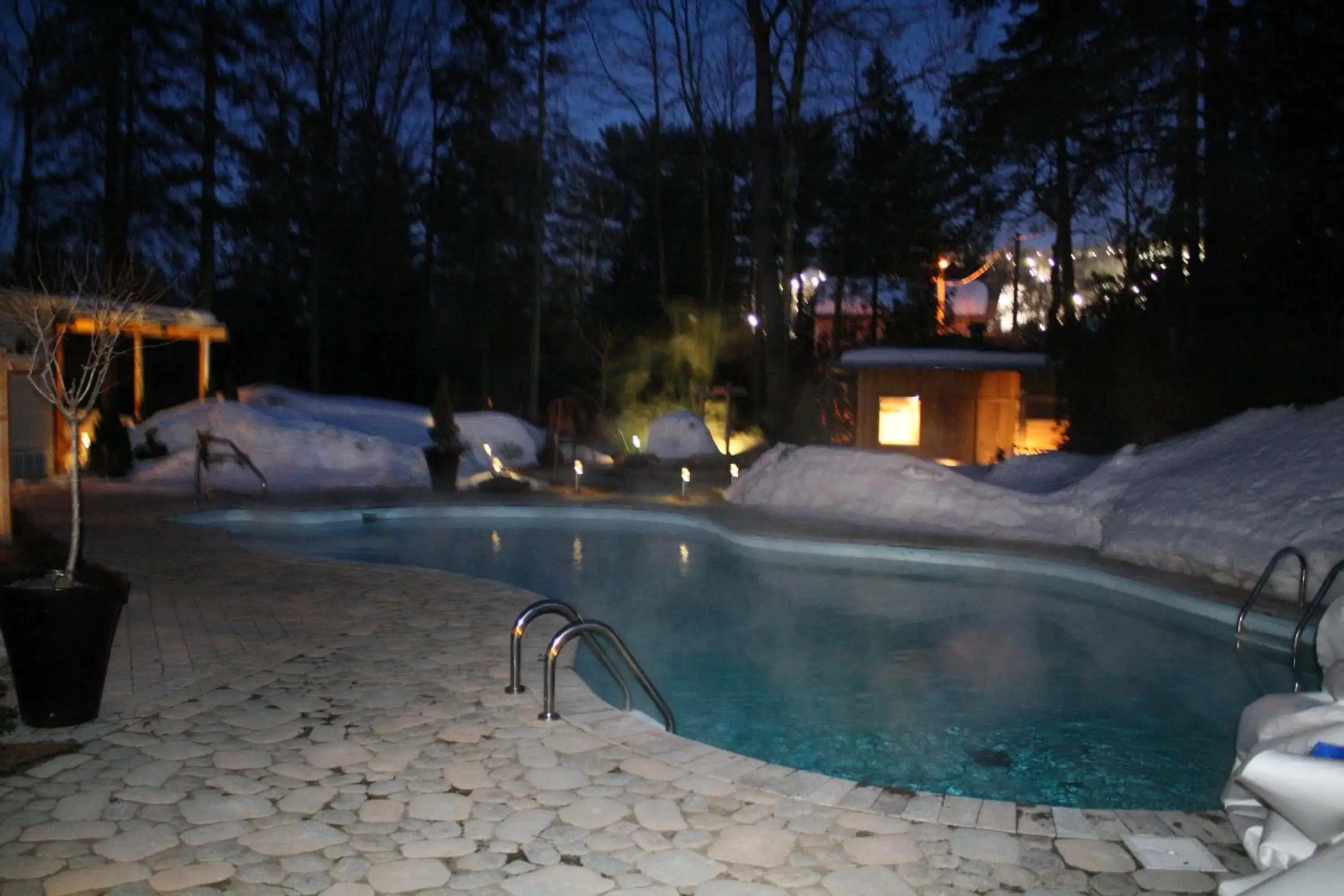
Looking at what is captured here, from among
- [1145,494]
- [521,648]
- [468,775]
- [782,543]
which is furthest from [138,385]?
[468,775]

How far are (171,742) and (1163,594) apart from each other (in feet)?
25.9

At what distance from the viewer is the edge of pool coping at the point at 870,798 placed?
3.82m

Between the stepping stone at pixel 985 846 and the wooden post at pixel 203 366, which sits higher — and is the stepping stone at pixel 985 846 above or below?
below

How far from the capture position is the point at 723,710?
22.0 feet

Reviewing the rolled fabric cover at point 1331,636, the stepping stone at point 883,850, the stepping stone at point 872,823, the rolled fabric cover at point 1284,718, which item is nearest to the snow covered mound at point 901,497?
the rolled fabric cover at point 1331,636

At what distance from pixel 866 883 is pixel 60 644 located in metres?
3.57

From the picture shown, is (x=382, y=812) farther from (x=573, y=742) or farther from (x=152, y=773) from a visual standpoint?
(x=152, y=773)

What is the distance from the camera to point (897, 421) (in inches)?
752

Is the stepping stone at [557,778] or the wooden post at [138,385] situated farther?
the wooden post at [138,385]

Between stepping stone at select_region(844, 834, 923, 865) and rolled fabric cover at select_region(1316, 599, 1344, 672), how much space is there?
7.91ft

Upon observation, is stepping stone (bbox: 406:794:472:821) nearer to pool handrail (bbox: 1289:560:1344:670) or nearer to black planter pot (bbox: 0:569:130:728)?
black planter pot (bbox: 0:569:130:728)

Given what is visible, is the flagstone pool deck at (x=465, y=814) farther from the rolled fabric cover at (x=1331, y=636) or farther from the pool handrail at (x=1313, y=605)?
the pool handrail at (x=1313, y=605)

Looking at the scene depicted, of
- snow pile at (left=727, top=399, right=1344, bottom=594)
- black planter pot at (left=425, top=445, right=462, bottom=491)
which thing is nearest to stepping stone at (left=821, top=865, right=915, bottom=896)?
snow pile at (left=727, top=399, right=1344, bottom=594)

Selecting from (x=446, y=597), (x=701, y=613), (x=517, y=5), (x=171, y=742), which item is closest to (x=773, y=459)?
(x=701, y=613)
